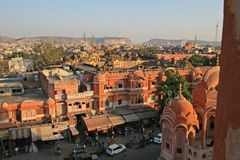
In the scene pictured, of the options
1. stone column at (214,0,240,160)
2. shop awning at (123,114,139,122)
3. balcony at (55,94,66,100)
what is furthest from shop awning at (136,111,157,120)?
stone column at (214,0,240,160)

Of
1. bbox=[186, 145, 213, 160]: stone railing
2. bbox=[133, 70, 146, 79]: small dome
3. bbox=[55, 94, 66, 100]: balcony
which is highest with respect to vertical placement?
bbox=[133, 70, 146, 79]: small dome

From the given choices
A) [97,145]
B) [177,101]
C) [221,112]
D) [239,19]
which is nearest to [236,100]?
[221,112]

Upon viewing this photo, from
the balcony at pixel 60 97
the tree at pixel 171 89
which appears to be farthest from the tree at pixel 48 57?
the tree at pixel 171 89

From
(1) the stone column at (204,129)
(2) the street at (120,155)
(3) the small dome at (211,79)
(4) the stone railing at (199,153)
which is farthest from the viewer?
(2) the street at (120,155)

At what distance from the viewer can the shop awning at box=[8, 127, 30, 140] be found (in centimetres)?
2410

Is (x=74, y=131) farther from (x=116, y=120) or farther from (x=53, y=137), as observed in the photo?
(x=116, y=120)

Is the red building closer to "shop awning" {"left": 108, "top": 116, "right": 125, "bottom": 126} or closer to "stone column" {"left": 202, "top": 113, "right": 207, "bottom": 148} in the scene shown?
"shop awning" {"left": 108, "top": 116, "right": 125, "bottom": 126}

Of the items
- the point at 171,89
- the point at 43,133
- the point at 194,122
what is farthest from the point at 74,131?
the point at 194,122

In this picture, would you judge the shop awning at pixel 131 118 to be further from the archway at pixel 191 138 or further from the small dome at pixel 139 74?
the archway at pixel 191 138

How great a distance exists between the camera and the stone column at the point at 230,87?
2.72 meters

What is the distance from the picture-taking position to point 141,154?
2450cm

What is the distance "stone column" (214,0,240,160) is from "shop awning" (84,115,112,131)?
24095mm

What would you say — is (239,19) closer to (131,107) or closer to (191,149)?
(191,149)

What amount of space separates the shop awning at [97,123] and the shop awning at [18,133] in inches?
227
